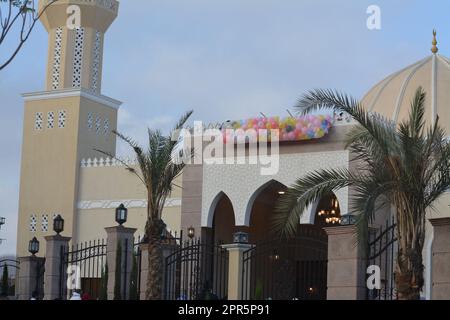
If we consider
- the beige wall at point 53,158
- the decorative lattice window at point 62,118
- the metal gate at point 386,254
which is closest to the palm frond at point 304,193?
the metal gate at point 386,254

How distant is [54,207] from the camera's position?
2889 centimetres

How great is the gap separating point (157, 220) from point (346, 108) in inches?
204

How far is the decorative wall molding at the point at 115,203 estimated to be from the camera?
27.2m

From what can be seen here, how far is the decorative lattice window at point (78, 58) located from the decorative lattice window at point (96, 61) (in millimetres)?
450

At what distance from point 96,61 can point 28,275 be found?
11988mm

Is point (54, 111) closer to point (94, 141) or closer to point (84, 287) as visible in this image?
point (94, 141)

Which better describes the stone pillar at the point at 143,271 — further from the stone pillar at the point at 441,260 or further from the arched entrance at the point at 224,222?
the arched entrance at the point at 224,222

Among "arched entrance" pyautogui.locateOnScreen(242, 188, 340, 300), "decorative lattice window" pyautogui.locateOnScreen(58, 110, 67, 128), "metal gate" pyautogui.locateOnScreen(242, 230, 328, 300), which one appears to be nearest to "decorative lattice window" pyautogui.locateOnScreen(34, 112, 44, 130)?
"decorative lattice window" pyautogui.locateOnScreen(58, 110, 67, 128)

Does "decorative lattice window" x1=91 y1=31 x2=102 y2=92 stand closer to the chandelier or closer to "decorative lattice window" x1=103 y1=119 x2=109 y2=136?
"decorative lattice window" x1=103 y1=119 x2=109 y2=136

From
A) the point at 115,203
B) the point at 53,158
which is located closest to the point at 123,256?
the point at 115,203

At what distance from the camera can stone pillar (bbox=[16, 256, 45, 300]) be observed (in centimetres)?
1944

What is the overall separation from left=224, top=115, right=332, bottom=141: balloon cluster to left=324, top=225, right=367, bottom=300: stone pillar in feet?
33.3

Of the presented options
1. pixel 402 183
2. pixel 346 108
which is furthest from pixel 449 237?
pixel 346 108
